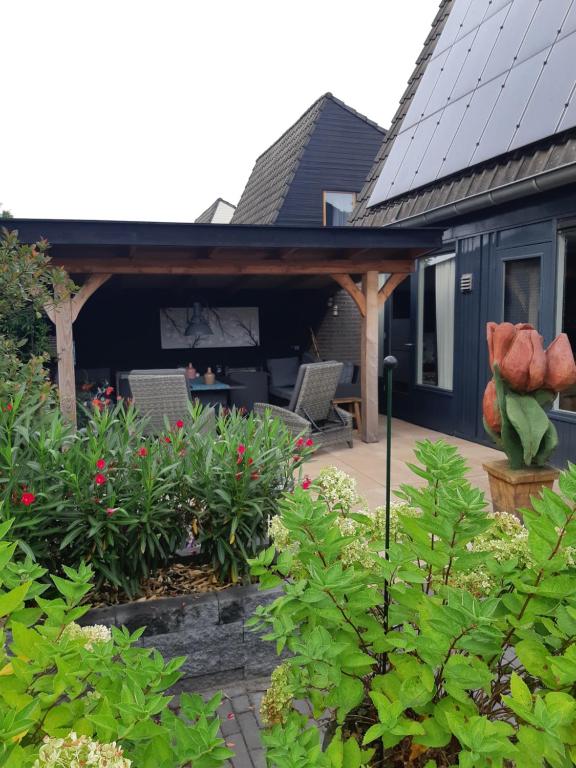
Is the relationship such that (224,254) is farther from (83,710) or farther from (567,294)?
(83,710)

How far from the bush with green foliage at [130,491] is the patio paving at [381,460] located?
243cm

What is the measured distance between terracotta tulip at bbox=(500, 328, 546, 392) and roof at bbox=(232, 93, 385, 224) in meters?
10.1

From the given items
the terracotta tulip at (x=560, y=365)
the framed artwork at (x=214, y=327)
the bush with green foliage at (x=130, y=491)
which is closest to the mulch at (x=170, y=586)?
the bush with green foliage at (x=130, y=491)

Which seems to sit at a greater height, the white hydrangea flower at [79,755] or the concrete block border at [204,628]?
the white hydrangea flower at [79,755]

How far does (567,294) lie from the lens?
5570 millimetres

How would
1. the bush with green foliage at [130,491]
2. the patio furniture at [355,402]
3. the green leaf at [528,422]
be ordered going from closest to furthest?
the bush with green foliage at [130,491] < the green leaf at [528,422] < the patio furniture at [355,402]

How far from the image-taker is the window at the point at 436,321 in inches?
297

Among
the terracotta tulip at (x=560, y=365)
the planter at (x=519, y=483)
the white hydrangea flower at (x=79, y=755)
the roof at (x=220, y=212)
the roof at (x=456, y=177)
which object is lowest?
the planter at (x=519, y=483)

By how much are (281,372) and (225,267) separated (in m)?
4.18

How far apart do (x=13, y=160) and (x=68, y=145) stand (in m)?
2.41

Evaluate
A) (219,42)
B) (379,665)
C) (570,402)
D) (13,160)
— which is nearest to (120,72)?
(219,42)

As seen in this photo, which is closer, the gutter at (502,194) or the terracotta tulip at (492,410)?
the terracotta tulip at (492,410)

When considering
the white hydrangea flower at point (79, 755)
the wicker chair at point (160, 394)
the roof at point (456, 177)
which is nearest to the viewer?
the white hydrangea flower at point (79, 755)

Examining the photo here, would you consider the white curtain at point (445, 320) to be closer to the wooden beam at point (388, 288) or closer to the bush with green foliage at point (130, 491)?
the wooden beam at point (388, 288)
